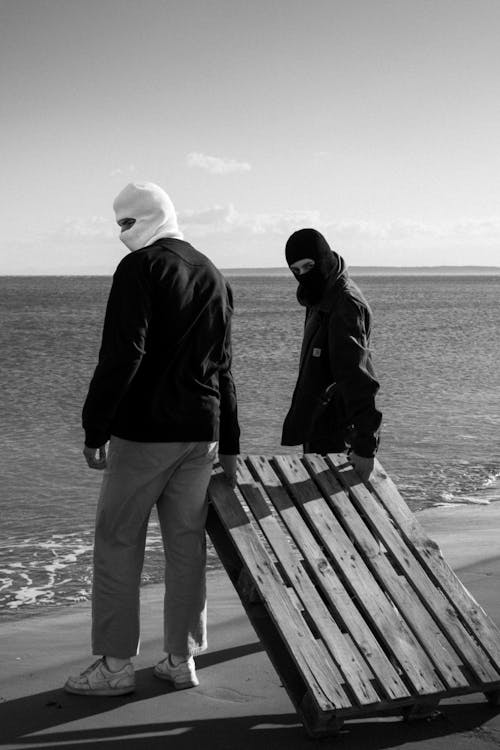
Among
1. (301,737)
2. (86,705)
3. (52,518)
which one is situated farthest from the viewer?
(52,518)

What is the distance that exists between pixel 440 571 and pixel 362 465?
21.5 inches

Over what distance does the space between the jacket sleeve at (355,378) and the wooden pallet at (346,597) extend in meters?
0.15

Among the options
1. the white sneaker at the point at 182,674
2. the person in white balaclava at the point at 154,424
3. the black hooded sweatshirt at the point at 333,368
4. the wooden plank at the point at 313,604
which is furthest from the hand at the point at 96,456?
the black hooded sweatshirt at the point at 333,368

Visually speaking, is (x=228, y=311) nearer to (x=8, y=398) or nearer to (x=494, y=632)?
(x=494, y=632)

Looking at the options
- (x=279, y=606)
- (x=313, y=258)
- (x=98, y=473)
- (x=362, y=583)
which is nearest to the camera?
(x=279, y=606)

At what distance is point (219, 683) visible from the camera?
4.01 metres

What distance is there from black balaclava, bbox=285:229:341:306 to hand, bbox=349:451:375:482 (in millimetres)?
729

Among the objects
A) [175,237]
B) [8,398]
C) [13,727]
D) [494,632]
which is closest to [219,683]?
[13,727]

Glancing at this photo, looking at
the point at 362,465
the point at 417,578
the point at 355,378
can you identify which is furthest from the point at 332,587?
the point at 355,378

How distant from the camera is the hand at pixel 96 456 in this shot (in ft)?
12.2

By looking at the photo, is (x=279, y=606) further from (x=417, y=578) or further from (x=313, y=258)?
(x=313, y=258)

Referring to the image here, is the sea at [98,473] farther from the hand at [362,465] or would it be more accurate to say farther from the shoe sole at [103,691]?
the hand at [362,465]

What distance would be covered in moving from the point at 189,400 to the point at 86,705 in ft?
4.02

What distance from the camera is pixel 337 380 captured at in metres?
4.29
